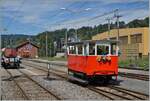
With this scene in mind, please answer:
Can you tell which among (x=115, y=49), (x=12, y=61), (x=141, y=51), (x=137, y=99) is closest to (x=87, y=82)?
(x=115, y=49)

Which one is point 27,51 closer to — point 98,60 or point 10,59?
point 10,59

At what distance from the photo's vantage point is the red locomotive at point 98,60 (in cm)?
2159

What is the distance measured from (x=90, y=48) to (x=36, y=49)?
446 ft

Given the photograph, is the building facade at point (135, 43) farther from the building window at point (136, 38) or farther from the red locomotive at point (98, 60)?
the red locomotive at point (98, 60)

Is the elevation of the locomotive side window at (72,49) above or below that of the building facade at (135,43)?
below

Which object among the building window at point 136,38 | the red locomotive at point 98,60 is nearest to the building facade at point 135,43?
the building window at point 136,38

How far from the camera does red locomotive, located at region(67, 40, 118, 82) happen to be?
21594mm

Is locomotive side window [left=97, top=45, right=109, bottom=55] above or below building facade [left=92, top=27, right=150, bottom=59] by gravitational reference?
below

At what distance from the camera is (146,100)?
1526 cm

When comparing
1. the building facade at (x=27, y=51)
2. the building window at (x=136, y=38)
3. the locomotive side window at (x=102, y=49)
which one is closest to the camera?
the locomotive side window at (x=102, y=49)

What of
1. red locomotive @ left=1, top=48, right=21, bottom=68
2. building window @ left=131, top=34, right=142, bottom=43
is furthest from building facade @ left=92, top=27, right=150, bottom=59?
red locomotive @ left=1, top=48, right=21, bottom=68

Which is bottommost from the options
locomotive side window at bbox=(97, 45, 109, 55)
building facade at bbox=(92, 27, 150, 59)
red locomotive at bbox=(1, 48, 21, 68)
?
red locomotive at bbox=(1, 48, 21, 68)

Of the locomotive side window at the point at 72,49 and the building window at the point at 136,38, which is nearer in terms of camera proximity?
the locomotive side window at the point at 72,49

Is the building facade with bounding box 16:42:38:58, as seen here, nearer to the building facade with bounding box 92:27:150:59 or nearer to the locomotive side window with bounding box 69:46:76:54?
the building facade with bounding box 92:27:150:59
